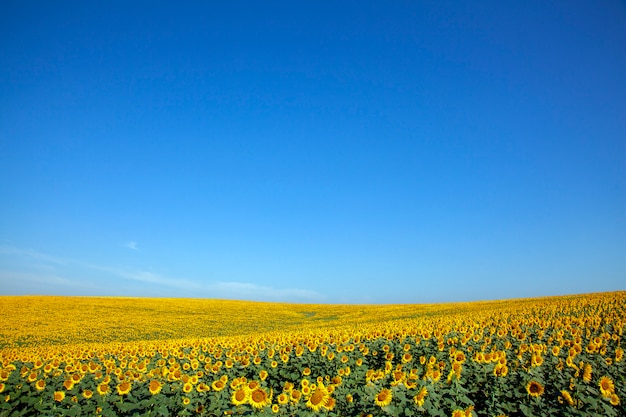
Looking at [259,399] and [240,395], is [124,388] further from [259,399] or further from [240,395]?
[259,399]

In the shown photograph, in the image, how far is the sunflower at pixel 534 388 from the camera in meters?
4.85

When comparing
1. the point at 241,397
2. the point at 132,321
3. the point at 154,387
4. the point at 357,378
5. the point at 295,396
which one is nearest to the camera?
the point at 295,396

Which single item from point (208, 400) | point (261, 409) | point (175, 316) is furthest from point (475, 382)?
point (175, 316)

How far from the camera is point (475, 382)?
591cm

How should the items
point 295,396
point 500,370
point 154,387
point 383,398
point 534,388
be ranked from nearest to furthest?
1. point 383,398
2. point 534,388
3. point 295,396
4. point 500,370
5. point 154,387

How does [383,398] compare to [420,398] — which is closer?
[420,398]

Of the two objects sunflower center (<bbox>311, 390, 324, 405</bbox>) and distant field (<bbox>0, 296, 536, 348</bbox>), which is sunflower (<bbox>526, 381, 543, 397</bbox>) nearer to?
sunflower center (<bbox>311, 390, 324, 405</bbox>)

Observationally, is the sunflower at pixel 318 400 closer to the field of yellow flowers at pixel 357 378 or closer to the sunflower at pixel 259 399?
the field of yellow flowers at pixel 357 378

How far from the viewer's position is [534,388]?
4926 millimetres

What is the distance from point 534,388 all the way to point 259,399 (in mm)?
3775

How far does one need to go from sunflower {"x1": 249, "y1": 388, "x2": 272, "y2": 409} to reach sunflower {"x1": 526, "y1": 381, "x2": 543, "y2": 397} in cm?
356

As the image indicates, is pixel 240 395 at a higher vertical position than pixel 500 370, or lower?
lower

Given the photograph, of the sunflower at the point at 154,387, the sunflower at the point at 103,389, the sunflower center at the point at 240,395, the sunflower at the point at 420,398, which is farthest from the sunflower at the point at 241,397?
the sunflower at the point at 103,389

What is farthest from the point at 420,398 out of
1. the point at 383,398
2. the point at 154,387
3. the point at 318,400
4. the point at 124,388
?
the point at 124,388
